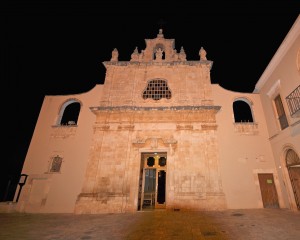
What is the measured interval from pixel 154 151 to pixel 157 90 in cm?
446

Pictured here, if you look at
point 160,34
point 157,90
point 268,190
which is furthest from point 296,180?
point 160,34

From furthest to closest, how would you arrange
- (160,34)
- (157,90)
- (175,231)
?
1. (160,34)
2. (157,90)
3. (175,231)

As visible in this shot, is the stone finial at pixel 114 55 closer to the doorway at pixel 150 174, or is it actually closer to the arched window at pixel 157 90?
the arched window at pixel 157 90

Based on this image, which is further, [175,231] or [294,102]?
[294,102]

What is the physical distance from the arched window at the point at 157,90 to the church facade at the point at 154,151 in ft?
0.23

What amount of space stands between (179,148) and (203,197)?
284 centimetres

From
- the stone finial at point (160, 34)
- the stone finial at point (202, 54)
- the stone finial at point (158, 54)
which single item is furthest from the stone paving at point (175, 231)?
the stone finial at point (160, 34)

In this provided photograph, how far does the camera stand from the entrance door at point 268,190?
903 centimetres

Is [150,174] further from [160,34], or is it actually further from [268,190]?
[160,34]

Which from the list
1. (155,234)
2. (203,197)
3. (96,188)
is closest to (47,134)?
(96,188)

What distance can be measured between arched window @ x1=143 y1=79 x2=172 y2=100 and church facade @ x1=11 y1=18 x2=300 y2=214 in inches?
2.8

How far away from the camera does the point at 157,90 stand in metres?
12.0

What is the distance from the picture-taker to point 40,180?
32.8ft

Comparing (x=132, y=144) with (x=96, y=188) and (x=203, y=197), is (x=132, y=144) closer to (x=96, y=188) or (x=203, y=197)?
(x=96, y=188)
